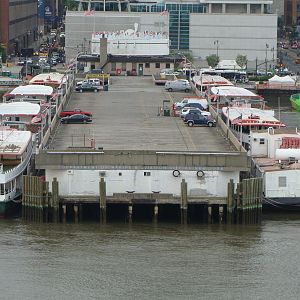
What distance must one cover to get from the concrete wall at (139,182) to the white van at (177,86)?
34619 mm

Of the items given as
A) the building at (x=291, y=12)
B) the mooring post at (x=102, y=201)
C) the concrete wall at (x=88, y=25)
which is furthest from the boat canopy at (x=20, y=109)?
the building at (x=291, y=12)

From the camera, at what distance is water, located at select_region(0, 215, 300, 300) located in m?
37.2

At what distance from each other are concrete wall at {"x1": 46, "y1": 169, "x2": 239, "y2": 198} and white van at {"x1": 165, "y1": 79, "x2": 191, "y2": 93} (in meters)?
34.6

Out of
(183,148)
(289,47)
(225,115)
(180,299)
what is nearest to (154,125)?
(225,115)

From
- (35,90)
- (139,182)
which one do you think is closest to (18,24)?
(35,90)

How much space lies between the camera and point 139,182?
4612cm

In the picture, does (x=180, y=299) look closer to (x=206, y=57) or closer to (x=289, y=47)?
(x=206, y=57)

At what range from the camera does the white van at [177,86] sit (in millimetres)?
80750

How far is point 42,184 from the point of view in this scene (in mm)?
45938

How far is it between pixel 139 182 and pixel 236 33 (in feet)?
247

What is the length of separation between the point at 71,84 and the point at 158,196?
122 ft

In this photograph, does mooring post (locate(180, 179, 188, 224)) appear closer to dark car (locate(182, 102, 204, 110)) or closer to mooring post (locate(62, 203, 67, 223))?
mooring post (locate(62, 203, 67, 223))

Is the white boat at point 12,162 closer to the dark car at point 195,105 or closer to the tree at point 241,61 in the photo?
the dark car at point 195,105

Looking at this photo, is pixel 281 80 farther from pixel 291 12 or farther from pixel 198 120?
pixel 291 12
